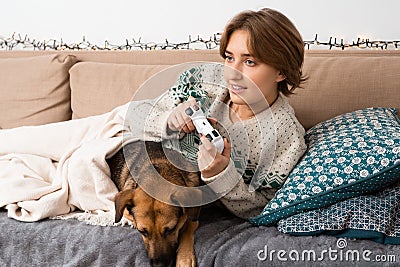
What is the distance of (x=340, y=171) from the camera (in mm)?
1703

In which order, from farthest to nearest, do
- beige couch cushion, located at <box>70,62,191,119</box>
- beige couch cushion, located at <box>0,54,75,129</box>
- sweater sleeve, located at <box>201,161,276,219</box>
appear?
beige couch cushion, located at <box>0,54,75,129</box> → beige couch cushion, located at <box>70,62,191,119</box> → sweater sleeve, located at <box>201,161,276,219</box>

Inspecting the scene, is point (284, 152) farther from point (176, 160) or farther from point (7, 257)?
point (7, 257)

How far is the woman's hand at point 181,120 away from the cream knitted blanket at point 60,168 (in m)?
0.22

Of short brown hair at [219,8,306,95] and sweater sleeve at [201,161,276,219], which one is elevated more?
short brown hair at [219,8,306,95]

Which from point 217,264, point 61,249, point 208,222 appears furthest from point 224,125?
point 61,249

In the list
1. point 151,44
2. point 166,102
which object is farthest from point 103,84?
point 166,102

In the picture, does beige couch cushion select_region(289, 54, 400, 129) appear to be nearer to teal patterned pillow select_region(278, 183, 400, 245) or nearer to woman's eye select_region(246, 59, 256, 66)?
woman's eye select_region(246, 59, 256, 66)

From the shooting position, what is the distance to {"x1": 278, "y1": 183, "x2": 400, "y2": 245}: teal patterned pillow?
5.29 ft

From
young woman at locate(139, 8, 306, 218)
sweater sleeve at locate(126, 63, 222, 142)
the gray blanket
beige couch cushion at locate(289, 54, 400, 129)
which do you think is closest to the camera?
the gray blanket

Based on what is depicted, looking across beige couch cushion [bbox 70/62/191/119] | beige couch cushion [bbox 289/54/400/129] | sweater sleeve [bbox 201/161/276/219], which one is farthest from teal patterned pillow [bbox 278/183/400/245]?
beige couch cushion [bbox 70/62/191/119]

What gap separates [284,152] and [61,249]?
0.77 meters

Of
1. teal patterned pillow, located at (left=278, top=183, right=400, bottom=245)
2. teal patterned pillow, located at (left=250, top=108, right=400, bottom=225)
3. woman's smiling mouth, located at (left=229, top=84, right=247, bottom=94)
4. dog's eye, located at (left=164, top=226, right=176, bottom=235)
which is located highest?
woman's smiling mouth, located at (left=229, top=84, right=247, bottom=94)

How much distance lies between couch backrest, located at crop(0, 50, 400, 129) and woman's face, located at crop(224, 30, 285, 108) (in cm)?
39

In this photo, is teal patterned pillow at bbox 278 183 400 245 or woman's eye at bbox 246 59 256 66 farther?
woman's eye at bbox 246 59 256 66
